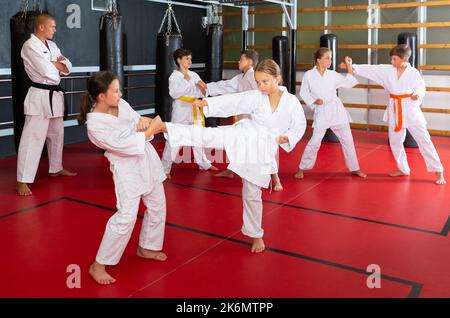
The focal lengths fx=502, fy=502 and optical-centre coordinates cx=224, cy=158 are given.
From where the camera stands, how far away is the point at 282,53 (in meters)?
7.25

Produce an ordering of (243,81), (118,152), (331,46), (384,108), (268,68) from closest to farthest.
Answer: (118,152), (268,68), (243,81), (331,46), (384,108)

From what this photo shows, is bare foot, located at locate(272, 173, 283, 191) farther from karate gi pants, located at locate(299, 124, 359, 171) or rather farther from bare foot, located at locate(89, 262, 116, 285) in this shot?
bare foot, located at locate(89, 262, 116, 285)

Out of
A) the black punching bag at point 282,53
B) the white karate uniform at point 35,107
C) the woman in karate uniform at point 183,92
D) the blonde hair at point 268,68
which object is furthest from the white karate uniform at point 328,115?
the white karate uniform at point 35,107

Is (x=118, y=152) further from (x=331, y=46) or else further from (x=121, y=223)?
(x=331, y=46)

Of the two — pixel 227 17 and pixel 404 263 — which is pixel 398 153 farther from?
pixel 227 17

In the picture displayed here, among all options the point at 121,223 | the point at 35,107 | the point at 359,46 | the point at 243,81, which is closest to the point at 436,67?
the point at 359,46

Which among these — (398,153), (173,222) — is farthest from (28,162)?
(398,153)

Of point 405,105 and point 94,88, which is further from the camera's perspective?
point 405,105

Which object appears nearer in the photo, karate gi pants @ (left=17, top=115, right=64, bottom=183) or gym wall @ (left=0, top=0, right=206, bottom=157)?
karate gi pants @ (left=17, top=115, right=64, bottom=183)

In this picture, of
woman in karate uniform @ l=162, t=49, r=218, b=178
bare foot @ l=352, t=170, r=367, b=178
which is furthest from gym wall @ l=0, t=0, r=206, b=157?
bare foot @ l=352, t=170, r=367, b=178

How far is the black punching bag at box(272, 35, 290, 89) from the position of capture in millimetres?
7199

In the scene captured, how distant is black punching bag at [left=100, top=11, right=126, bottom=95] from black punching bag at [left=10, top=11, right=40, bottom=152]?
0.73m

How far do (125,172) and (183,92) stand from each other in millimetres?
2386

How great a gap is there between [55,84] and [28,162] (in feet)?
2.43
